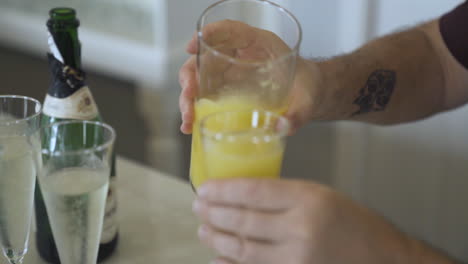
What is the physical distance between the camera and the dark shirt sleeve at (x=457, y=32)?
1.19 metres

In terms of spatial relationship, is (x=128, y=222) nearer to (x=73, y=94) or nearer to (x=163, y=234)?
(x=163, y=234)

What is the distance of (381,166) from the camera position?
1.96 meters

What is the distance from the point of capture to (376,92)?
1.16m

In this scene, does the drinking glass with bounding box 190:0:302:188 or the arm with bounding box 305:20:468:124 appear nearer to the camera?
the drinking glass with bounding box 190:0:302:188

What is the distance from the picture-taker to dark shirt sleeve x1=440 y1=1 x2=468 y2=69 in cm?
119

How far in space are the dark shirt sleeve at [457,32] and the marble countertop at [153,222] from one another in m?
0.62

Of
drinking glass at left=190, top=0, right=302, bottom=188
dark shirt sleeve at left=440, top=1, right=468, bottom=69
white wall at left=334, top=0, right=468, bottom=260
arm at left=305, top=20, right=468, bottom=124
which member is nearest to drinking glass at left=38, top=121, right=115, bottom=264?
drinking glass at left=190, top=0, right=302, bottom=188

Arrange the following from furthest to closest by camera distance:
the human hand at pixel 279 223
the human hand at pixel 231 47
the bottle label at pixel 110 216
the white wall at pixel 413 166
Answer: the white wall at pixel 413 166
the bottle label at pixel 110 216
the human hand at pixel 231 47
the human hand at pixel 279 223

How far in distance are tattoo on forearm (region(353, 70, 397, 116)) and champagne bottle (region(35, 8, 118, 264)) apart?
51cm

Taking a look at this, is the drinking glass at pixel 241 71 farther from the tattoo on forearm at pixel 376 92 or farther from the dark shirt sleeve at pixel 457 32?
the dark shirt sleeve at pixel 457 32

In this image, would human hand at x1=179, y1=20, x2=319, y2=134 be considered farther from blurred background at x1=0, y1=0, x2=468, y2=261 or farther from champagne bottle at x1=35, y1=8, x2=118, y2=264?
blurred background at x1=0, y1=0, x2=468, y2=261

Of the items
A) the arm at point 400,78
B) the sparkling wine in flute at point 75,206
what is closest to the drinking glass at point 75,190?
the sparkling wine in flute at point 75,206

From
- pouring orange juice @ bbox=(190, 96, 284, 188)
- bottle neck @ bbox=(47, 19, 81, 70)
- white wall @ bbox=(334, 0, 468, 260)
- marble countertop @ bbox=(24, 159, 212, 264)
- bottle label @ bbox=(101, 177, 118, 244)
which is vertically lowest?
white wall @ bbox=(334, 0, 468, 260)

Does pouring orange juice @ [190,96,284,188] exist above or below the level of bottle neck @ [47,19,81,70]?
below
